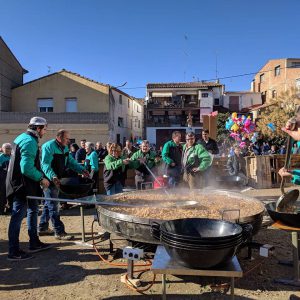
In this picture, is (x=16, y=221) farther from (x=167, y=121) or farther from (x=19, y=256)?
(x=167, y=121)

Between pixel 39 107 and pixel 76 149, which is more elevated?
pixel 39 107

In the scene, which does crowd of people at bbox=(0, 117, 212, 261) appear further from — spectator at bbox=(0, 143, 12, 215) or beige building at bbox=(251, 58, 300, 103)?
beige building at bbox=(251, 58, 300, 103)

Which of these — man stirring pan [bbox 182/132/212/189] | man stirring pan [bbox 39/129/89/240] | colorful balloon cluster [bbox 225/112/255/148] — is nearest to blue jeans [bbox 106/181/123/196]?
man stirring pan [bbox 39/129/89/240]

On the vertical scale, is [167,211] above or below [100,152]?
below

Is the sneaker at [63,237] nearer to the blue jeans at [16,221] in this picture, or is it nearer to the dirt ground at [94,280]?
the dirt ground at [94,280]

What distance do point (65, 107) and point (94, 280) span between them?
26961mm

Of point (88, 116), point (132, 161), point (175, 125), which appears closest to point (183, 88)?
point (175, 125)

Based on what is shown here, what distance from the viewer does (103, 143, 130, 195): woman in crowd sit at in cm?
609

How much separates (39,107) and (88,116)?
16.2 feet

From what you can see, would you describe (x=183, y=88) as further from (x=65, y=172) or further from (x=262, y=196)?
(x=65, y=172)

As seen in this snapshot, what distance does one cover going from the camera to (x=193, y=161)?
6953 mm

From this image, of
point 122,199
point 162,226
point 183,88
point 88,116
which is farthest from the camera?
point 183,88

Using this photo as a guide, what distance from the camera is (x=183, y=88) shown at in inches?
1654

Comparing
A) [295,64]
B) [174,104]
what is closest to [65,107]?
[174,104]
